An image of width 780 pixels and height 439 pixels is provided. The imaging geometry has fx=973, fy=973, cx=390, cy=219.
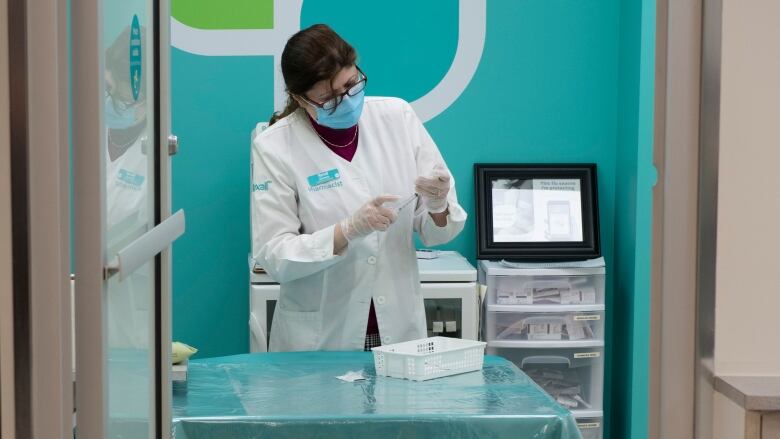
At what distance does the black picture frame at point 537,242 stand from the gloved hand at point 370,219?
4.50 feet

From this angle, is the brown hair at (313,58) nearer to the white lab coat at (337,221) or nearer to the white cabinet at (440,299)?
the white lab coat at (337,221)

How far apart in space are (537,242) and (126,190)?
101 inches

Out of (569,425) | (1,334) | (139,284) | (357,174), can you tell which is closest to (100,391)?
(1,334)

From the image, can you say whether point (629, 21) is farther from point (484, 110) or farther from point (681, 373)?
point (681, 373)

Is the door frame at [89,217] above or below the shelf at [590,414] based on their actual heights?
above

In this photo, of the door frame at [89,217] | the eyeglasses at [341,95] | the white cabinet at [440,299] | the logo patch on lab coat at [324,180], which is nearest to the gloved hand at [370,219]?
the logo patch on lab coat at [324,180]

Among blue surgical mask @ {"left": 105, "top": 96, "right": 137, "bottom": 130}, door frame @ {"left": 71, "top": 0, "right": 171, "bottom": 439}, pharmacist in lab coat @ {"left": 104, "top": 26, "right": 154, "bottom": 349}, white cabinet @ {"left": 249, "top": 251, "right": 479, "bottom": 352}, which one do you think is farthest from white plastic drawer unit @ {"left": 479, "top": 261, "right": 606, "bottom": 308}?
door frame @ {"left": 71, "top": 0, "right": 171, "bottom": 439}

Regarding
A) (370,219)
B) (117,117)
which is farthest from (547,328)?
(117,117)

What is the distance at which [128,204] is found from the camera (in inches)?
59.0

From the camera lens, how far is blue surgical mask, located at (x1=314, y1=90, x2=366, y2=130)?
2613 mm

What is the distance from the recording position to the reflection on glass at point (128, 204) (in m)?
1.36

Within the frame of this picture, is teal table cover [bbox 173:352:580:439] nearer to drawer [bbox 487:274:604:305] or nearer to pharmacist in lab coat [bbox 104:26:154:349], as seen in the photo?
pharmacist in lab coat [bbox 104:26:154:349]

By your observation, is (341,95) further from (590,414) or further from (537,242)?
(590,414)

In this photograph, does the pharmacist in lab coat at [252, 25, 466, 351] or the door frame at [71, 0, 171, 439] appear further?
the pharmacist in lab coat at [252, 25, 466, 351]
